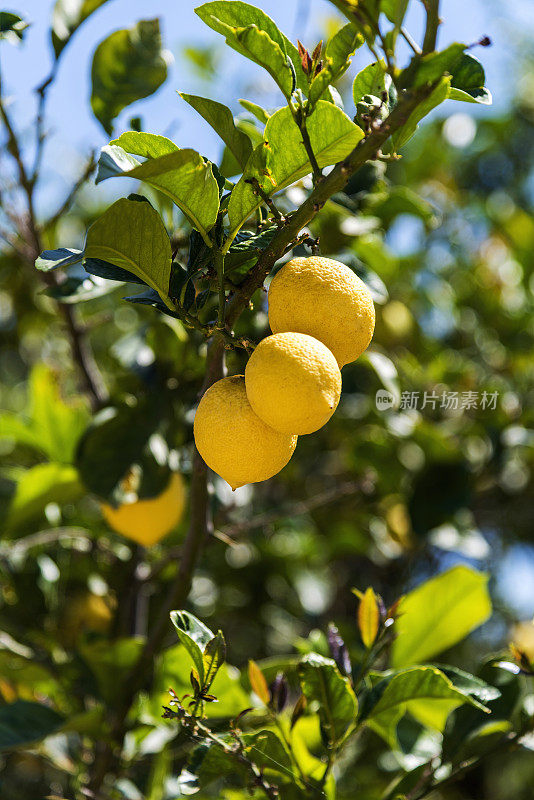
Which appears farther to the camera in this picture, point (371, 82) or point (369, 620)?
point (369, 620)

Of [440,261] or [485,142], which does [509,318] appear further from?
[485,142]

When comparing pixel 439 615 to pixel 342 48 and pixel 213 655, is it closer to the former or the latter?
pixel 213 655

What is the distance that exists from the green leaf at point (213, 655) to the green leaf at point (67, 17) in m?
0.91

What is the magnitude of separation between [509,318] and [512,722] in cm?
129

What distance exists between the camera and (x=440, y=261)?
2234 millimetres

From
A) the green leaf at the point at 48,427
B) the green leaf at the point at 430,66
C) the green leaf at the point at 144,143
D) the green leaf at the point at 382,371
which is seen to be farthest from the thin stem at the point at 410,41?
the green leaf at the point at 48,427

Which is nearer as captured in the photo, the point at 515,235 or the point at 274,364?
the point at 274,364

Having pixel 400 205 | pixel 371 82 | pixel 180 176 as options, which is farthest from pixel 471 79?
pixel 400 205

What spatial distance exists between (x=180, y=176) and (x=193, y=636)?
1.49ft

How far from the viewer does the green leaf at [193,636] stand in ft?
2.29

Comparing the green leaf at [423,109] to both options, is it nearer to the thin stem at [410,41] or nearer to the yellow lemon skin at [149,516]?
the thin stem at [410,41]

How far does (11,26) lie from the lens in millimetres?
904

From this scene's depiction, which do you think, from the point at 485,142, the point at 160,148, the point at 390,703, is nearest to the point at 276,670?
the point at 390,703

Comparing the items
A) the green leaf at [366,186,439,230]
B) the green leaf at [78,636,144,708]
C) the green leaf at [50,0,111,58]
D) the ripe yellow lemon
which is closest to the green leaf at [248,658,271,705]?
the green leaf at [78,636,144,708]
